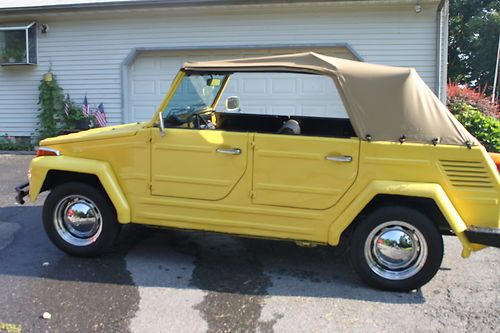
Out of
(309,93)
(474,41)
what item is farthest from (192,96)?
(474,41)

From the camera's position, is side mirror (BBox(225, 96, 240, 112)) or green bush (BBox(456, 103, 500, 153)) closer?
side mirror (BBox(225, 96, 240, 112))

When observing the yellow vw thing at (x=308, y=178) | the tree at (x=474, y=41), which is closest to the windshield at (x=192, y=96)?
the yellow vw thing at (x=308, y=178)

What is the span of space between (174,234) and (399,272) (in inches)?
98.7

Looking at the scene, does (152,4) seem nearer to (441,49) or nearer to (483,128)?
(441,49)

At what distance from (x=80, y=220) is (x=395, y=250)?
2841 mm

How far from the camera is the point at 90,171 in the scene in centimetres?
441

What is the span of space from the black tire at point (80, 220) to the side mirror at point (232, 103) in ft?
5.58

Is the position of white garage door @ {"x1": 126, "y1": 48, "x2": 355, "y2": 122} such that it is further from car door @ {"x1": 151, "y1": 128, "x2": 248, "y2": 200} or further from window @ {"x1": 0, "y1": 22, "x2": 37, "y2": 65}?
car door @ {"x1": 151, "y1": 128, "x2": 248, "y2": 200}

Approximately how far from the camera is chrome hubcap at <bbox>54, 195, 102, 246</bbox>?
A: 15.0ft

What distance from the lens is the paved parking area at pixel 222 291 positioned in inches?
137

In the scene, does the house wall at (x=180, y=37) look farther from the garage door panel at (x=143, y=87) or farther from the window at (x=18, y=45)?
the garage door panel at (x=143, y=87)

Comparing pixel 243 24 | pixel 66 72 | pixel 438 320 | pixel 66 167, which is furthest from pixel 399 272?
pixel 66 72

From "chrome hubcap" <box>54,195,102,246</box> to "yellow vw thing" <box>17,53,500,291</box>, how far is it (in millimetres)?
11

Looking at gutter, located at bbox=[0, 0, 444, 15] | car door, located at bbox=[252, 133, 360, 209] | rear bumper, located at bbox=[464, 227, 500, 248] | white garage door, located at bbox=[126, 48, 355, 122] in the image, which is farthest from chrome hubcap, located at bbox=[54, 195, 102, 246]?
gutter, located at bbox=[0, 0, 444, 15]
